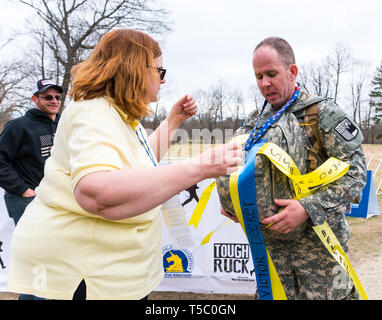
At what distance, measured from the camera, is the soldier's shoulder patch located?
194 cm

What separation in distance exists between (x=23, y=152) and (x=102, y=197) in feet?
10.5

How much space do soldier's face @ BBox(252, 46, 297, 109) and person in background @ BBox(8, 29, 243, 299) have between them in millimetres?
876

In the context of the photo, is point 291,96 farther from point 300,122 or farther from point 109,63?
point 109,63

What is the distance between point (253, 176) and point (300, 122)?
0.53m

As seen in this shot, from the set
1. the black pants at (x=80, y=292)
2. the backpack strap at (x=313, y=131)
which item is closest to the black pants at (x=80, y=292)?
the black pants at (x=80, y=292)

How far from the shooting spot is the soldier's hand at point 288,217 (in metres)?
1.85

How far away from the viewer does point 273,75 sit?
209 centimetres

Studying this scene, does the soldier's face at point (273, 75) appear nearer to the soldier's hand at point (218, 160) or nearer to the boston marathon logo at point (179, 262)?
the soldier's hand at point (218, 160)

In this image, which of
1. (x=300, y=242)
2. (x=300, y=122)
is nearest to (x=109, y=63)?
(x=300, y=122)

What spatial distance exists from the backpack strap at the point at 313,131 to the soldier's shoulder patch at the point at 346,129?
135mm

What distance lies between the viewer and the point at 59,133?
1338mm

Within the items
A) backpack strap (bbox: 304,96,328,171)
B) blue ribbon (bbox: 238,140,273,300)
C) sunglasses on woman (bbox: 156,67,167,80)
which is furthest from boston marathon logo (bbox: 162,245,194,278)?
sunglasses on woman (bbox: 156,67,167,80)

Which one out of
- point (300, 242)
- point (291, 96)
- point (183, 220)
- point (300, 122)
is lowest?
point (300, 242)

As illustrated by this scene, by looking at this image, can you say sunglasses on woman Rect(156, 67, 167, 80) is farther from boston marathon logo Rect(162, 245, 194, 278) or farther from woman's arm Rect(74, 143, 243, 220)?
boston marathon logo Rect(162, 245, 194, 278)
